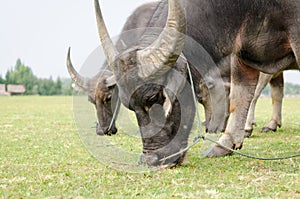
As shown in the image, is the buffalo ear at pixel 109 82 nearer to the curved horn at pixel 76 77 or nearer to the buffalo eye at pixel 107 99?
the buffalo eye at pixel 107 99

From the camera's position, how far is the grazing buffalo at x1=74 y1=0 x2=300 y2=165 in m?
3.98

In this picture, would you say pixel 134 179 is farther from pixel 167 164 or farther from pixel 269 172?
pixel 269 172

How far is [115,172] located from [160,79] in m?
1.02

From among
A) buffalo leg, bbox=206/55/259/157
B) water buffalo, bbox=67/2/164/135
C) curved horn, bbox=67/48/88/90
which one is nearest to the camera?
buffalo leg, bbox=206/55/259/157

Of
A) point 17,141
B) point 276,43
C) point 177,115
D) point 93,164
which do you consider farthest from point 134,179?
point 17,141

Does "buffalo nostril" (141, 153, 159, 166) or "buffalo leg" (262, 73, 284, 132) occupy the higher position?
"buffalo leg" (262, 73, 284, 132)

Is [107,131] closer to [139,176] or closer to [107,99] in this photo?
[107,99]

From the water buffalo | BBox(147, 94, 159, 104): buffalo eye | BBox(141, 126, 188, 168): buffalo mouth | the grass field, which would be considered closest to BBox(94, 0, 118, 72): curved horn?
BBox(147, 94, 159, 104): buffalo eye

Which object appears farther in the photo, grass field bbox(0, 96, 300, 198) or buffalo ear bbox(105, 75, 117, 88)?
buffalo ear bbox(105, 75, 117, 88)

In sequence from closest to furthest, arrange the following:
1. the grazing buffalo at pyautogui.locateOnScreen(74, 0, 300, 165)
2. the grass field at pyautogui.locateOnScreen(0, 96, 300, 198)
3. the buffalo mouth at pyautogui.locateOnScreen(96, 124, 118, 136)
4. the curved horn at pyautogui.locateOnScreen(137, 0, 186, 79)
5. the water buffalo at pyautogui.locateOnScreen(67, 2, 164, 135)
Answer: the grass field at pyautogui.locateOnScreen(0, 96, 300, 198)
the curved horn at pyautogui.locateOnScreen(137, 0, 186, 79)
the grazing buffalo at pyautogui.locateOnScreen(74, 0, 300, 165)
the water buffalo at pyautogui.locateOnScreen(67, 2, 164, 135)
the buffalo mouth at pyautogui.locateOnScreen(96, 124, 118, 136)

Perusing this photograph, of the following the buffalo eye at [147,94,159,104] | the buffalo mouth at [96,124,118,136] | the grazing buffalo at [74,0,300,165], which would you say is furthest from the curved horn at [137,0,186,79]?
the buffalo mouth at [96,124,118,136]

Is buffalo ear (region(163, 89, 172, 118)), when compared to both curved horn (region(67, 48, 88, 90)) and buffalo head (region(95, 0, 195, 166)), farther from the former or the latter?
curved horn (region(67, 48, 88, 90))

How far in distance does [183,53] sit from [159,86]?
0.49m

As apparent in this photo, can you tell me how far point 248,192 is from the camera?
3.46 metres
